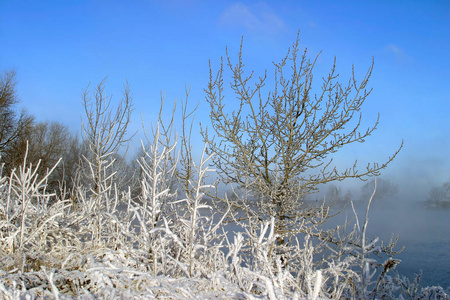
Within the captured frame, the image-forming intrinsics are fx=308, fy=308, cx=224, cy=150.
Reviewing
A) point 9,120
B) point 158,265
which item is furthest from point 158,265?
point 9,120

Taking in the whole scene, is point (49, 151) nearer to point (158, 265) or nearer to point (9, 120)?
point (9, 120)

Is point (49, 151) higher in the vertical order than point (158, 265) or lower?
higher

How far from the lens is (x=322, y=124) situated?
230 inches

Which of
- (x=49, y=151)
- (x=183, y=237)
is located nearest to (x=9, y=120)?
(x=49, y=151)

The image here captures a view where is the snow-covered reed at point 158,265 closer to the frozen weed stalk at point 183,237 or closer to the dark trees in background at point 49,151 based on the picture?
the frozen weed stalk at point 183,237

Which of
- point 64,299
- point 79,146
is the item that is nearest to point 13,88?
point 79,146

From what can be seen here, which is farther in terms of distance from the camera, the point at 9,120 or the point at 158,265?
the point at 9,120

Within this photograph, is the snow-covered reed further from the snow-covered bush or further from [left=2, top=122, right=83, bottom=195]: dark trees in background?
[left=2, top=122, right=83, bottom=195]: dark trees in background

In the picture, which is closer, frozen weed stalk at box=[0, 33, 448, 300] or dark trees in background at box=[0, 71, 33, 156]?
frozen weed stalk at box=[0, 33, 448, 300]

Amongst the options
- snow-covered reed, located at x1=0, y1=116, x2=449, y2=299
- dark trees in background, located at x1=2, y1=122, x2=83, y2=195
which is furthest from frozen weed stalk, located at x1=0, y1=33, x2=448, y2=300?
dark trees in background, located at x1=2, y1=122, x2=83, y2=195

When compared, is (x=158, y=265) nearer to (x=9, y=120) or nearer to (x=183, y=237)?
(x=183, y=237)

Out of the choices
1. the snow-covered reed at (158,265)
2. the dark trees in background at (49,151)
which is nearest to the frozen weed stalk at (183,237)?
the snow-covered reed at (158,265)

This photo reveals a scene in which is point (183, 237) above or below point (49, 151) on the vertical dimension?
below

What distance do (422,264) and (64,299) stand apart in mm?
17111
